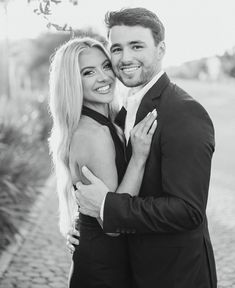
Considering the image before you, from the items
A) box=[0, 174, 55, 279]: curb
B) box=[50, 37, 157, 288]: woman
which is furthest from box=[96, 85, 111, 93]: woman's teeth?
box=[0, 174, 55, 279]: curb

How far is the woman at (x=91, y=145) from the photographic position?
2.62 meters

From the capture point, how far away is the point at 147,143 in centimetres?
243

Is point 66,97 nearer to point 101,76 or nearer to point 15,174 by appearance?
point 101,76

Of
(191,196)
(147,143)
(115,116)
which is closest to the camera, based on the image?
(191,196)

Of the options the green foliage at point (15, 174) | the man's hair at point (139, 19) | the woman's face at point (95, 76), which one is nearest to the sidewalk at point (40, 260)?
the green foliage at point (15, 174)

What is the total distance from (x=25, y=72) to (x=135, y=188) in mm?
34673

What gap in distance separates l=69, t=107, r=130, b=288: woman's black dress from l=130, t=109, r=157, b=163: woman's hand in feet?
0.89

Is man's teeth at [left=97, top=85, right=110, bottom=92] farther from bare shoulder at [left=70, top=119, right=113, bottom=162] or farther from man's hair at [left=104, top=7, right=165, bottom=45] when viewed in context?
man's hair at [left=104, top=7, right=165, bottom=45]

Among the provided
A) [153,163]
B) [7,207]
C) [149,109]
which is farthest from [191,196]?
[7,207]

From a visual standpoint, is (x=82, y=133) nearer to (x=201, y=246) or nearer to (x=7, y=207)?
(x=201, y=246)

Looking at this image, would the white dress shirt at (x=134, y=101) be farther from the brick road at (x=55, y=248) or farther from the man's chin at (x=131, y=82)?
the brick road at (x=55, y=248)

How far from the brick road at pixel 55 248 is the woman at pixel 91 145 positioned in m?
2.40

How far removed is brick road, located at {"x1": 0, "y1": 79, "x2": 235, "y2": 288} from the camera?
5168 mm

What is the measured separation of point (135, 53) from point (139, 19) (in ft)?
0.58
